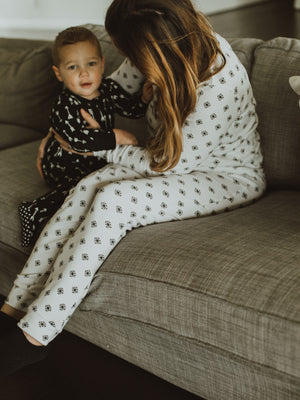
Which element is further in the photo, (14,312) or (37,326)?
(14,312)

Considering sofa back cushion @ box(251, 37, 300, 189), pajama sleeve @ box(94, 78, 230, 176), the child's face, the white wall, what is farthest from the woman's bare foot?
the white wall

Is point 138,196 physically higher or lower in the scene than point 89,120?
lower

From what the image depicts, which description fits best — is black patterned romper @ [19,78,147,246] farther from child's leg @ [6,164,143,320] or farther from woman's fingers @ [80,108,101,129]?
child's leg @ [6,164,143,320]

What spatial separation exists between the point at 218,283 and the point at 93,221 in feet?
1.25

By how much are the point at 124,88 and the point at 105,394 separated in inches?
39.0

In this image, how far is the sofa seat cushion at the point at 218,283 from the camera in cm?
105

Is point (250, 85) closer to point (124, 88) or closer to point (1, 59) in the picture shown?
point (124, 88)

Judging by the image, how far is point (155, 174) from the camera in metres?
1.57

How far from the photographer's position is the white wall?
181 inches

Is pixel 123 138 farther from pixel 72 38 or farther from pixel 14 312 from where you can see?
pixel 14 312

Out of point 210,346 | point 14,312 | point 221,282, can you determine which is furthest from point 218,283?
point 14,312

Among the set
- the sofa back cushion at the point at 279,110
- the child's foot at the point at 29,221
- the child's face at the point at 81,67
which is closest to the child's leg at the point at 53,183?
the child's foot at the point at 29,221

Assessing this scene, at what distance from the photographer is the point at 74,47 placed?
168cm

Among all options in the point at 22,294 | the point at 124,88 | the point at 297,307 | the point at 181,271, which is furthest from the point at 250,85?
the point at 22,294
